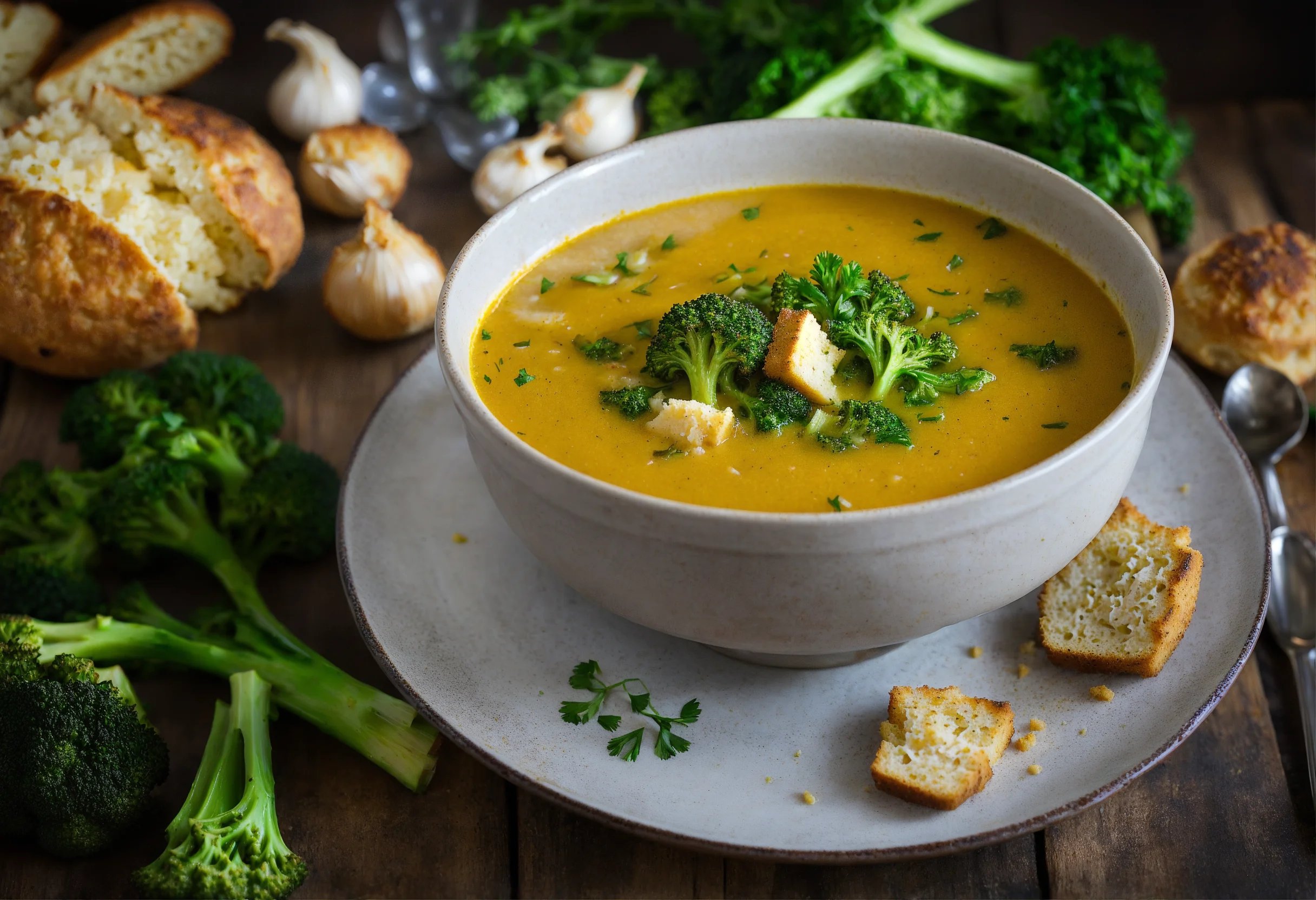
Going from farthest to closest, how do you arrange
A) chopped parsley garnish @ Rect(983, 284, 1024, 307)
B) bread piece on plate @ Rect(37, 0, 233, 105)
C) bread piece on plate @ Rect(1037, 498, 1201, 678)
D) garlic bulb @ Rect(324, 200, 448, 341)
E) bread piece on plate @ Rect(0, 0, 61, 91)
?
1. bread piece on plate @ Rect(0, 0, 61, 91)
2. bread piece on plate @ Rect(37, 0, 233, 105)
3. garlic bulb @ Rect(324, 200, 448, 341)
4. chopped parsley garnish @ Rect(983, 284, 1024, 307)
5. bread piece on plate @ Rect(1037, 498, 1201, 678)

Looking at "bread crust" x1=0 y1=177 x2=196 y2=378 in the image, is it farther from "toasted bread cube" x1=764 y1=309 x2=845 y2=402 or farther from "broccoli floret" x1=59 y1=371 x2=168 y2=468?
"toasted bread cube" x1=764 y1=309 x2=845 y2=402

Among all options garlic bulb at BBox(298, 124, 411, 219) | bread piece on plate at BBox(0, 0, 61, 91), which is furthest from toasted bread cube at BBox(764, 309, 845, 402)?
bread piece on plate at BBox(0, 0, 61, 91)

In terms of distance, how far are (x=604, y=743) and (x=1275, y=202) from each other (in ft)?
Answer: 10.3

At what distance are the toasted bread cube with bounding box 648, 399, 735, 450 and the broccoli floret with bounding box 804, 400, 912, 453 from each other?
0.17 m

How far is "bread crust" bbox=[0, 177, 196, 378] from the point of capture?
340cm

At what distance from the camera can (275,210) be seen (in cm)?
379

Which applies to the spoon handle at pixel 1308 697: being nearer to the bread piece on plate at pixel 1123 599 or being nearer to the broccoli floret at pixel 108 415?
the bread piece on plate at pixel 1123 599

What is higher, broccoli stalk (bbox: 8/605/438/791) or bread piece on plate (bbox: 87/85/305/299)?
bread piece on plate (bbox: 87/85/305/299)

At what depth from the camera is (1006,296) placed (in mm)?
2678

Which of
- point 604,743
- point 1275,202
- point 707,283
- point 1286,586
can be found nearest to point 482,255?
point 707,283

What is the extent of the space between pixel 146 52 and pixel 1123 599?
372cm

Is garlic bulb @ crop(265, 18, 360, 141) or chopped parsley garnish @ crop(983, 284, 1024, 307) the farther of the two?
garlic bulb @ crop(265, 18, 360, 141)

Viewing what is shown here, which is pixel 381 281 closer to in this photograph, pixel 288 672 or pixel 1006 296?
pixel 288 672

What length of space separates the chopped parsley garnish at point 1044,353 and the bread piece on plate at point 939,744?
677 mm
